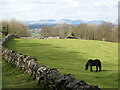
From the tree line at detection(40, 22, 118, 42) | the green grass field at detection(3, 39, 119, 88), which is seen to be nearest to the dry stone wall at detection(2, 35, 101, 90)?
the green grass field at detection(3, 39, 119, 88)

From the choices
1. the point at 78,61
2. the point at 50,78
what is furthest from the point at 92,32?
the point at 50,78

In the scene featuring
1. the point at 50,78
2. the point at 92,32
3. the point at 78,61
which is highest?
the point at 92,32

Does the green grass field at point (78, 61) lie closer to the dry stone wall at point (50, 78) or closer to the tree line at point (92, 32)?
the dry stone wall at point (50, 78)

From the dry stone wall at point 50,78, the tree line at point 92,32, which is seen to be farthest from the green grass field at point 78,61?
the tree line at point 92,32

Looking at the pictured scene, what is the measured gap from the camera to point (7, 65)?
77.0 ft

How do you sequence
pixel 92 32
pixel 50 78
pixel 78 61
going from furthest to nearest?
pixel 92 32
pixel 78 61
pixel 50 78

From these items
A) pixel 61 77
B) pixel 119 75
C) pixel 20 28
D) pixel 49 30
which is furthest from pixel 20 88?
pixel 49 30

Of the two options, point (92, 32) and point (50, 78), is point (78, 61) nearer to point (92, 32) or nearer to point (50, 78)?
point (50, 78)

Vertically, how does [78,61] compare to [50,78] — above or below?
below

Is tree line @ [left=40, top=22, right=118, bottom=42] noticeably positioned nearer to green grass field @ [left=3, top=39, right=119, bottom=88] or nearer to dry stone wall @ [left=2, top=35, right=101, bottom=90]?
green grass field @ [left=3, top=39, right=119, bottom=88]

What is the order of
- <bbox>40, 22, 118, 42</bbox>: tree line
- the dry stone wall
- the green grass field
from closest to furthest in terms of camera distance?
1. the dry stone wall
2. the green grass field
3. <bbox>40, 22, 118, 42</bbox>: tree line

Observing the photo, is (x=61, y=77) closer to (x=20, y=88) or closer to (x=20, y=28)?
(x=20, y=88)

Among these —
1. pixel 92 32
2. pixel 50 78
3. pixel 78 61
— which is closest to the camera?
pixel 50 78

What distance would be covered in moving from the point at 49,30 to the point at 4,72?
116606 mm
